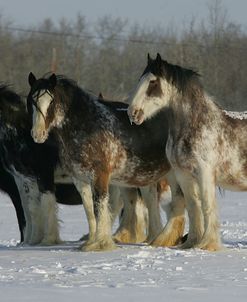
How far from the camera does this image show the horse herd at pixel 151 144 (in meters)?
11.5

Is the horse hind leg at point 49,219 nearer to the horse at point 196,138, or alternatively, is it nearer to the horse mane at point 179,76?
the horse at point 196,138

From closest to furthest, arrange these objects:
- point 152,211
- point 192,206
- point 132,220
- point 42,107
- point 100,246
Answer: point 100,246 < point 42,107 < point 192,206 < point 152,211 < point 132,220

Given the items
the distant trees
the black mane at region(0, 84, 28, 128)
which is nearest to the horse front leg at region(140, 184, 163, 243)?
the black mane at region(0, 84, 28, 128)

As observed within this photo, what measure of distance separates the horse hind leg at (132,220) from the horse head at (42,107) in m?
2.35

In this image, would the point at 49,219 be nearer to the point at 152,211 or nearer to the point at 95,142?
the point at 152,211

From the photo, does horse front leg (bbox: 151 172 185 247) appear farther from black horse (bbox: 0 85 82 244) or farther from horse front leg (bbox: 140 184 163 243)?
black horse (bbox: 0 85 82 244)

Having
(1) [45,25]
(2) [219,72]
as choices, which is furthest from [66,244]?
(1) [45,25]

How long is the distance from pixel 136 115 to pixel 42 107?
1184mm

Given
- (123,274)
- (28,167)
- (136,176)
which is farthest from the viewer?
(28,167)

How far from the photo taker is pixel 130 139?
12117mm

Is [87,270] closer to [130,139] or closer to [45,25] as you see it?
[130,139]

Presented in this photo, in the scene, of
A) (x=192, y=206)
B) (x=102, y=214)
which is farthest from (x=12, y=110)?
(x=192, y=206)

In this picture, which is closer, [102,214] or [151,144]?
[102,214]

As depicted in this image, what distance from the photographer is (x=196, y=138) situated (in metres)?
11.5
